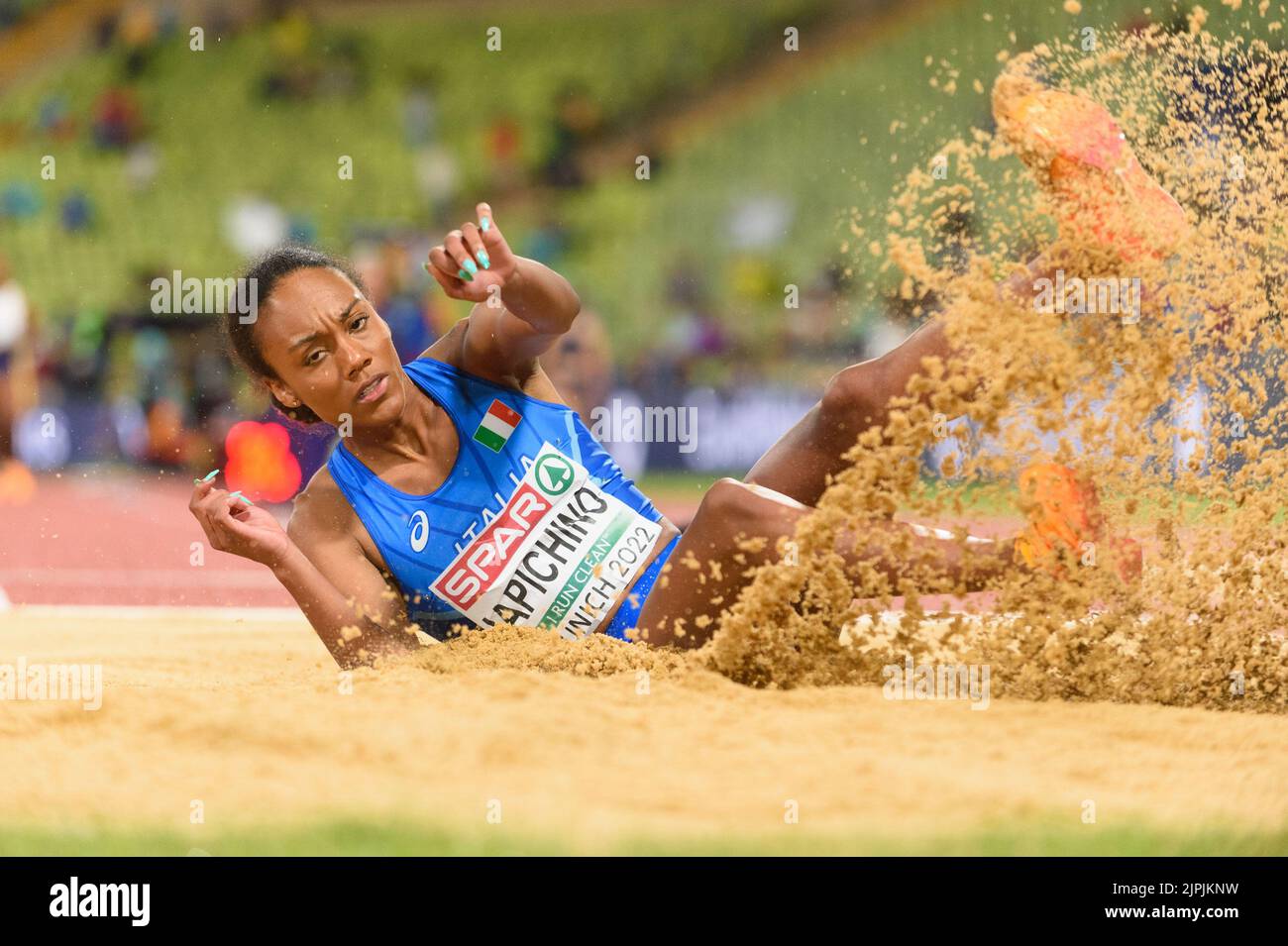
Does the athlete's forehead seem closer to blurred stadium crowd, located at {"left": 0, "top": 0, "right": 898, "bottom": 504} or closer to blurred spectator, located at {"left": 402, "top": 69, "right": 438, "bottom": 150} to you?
blurred stadium crowd, located at {"left": 0, "top": 0, "right": 898, "bottom": 504}

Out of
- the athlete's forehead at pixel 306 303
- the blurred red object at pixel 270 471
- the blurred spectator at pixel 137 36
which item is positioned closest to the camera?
the athlete's forehead at pixel 306 303

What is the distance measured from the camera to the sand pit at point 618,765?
7.74ft

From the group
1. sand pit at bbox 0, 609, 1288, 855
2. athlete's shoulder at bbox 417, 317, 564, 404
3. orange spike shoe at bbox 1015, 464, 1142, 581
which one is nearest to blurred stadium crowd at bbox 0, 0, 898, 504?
athlete's shoulder at bbox 417, 317, 564, 404

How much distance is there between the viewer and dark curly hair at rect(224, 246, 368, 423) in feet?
11.0

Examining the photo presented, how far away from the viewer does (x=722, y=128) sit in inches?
601

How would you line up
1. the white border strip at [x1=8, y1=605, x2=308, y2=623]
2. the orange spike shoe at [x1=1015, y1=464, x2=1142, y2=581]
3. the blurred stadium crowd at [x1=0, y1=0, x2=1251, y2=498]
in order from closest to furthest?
the orange spike shoe at [x1=1015, y1=464, x2=1142, y2=581] < the white border strip at [x1=8, y1=605, x2=308, y2=623] < the blurred stadium crowd at [x1=0, y1=0, x2=1251, y2=498]

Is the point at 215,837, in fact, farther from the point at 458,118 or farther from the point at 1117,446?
the point at 458,118

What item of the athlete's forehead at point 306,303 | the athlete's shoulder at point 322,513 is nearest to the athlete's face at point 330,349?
the athlete's forehead at point 306,303

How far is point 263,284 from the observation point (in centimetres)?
336

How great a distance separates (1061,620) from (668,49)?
44.9ft

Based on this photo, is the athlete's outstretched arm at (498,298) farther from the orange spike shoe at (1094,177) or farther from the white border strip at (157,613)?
the white border strip at (157,613)

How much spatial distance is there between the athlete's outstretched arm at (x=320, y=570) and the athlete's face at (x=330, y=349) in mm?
298

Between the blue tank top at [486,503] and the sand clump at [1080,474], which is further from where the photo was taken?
the blue tank top at [486,503]

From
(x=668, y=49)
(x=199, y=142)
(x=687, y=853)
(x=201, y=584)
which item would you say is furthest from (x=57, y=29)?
(x=687, y=853)
